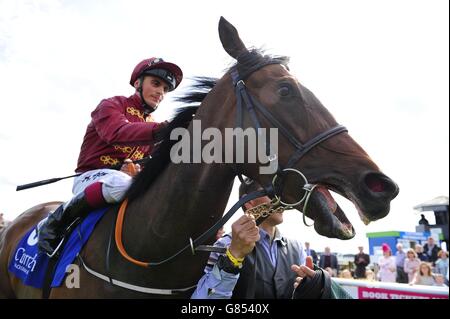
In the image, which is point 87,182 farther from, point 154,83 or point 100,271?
point 154,83

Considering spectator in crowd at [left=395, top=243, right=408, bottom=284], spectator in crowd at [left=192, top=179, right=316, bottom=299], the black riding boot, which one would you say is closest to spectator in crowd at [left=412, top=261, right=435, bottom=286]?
spectator in crowd at [left=395, top=243, right=408, bottom=284]

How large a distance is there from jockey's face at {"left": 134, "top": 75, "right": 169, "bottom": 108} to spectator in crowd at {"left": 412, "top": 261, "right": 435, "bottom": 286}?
317 inches

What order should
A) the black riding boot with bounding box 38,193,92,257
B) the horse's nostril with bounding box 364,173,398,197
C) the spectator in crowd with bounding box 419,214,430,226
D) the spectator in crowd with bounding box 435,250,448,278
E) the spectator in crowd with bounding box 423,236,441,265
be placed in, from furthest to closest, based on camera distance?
the spectator in crowd with bounding box 419,214,430,226
the spectator in crowd with bounding box 423,236,441,265
the spectator in crowd with bounding box 435,250,448,278
the black riding boot with bounding box 38,193,92,257
the horse's nostril with bounding box 364,173,398,197

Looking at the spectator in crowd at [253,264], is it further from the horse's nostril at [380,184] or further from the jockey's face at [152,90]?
the jockey's face at [152,90]

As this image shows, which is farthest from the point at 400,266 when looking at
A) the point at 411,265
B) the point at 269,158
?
the point at 269,158

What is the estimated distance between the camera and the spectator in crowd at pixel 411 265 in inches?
401

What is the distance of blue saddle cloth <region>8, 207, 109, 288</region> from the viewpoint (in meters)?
A: 2.79

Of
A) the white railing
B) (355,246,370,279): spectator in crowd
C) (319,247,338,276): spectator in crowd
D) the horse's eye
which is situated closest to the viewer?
the horse's eye

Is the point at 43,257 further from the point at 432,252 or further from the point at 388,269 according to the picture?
the point at 432,252

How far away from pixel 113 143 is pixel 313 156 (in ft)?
4.62

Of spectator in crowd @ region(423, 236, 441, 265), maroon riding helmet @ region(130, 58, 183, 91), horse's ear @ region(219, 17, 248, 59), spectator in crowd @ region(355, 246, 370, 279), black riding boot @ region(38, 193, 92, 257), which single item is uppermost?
maroon riding helmet @ region(130, 58, 183, 91)

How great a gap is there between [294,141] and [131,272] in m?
1.29

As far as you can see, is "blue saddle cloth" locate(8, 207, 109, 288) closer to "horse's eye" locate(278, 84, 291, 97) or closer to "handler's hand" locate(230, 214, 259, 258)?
"handler's hand" locate(230, 214, 259, 258)

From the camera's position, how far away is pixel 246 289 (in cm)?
274
